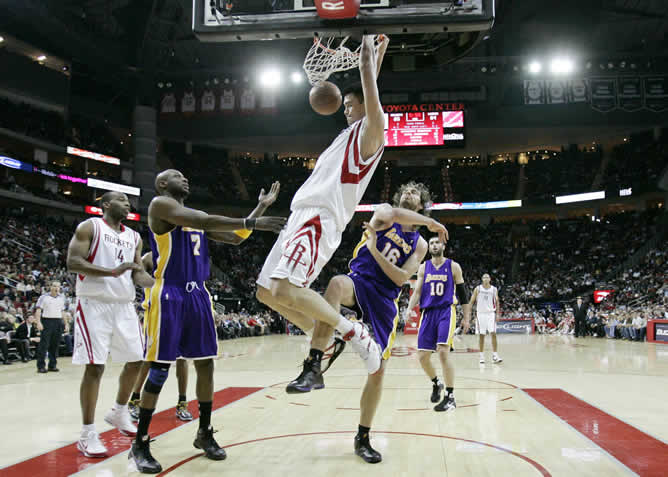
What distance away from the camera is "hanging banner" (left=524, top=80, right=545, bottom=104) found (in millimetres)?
26266

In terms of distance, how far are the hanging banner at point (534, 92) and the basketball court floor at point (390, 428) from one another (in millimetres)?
19506

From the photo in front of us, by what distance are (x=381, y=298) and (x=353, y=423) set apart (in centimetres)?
165

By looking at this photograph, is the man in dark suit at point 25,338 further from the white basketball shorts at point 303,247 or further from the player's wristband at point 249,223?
the white basketball shorts at point 303,247

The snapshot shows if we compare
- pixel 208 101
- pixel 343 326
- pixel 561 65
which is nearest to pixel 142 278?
pixel 343 326

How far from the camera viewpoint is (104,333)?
4699mm

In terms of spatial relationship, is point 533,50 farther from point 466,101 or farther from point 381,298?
point 381,298

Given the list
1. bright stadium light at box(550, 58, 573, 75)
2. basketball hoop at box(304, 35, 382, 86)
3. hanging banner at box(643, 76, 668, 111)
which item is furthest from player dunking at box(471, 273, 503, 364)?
hanging banner at box(643, 76, 668, 111)

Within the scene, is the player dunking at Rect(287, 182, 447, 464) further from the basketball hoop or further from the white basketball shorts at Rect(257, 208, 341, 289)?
the basketball hoop

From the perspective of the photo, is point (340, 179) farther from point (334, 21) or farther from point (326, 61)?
point (334, 21)

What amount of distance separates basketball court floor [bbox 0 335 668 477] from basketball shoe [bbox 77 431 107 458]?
0.23 ft

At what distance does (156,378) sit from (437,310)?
3969 millimetres

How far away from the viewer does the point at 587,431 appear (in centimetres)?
498

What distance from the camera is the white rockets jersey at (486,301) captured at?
1216cm

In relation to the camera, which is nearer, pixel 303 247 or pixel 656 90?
pixel 303 247
